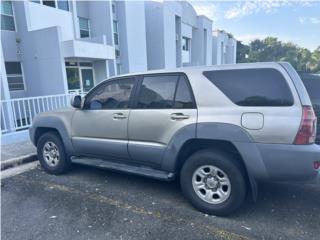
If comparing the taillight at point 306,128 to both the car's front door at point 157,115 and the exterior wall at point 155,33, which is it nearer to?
the car's front door at point 157,115

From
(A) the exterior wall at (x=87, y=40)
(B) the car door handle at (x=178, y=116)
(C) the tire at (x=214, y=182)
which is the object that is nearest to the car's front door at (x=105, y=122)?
(B) the car door handle at (x=178, y=116)

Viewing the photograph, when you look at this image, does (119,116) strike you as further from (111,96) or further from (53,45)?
(53,45)

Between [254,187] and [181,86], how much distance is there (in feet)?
5.12

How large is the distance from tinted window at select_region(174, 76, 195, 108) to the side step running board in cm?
97

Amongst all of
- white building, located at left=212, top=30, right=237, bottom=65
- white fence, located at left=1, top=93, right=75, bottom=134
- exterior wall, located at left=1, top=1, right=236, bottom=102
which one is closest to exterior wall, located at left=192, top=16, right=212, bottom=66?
exterior wall, located at left=1, top=1, right=236, bottom=102

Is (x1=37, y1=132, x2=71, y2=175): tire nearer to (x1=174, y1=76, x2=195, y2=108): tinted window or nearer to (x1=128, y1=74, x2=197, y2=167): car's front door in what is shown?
(x1=128, y1=74, x2=197, y2=167): car's front door

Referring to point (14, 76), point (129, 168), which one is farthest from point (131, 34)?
point (129, 168)

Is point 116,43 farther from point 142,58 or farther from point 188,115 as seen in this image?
point 188,115

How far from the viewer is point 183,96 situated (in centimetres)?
327

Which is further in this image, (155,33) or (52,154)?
(155,33)

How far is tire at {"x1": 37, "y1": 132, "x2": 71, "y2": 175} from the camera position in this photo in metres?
4.48

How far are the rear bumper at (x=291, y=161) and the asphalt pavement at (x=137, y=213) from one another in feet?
2.03

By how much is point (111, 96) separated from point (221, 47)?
140 feet

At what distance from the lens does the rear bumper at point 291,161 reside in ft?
8.48
